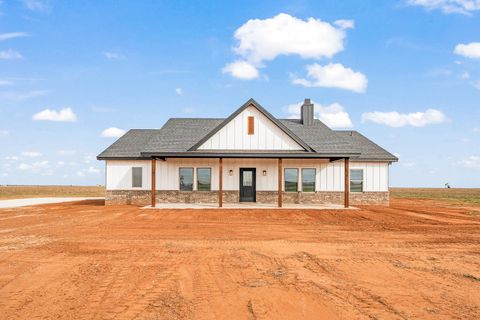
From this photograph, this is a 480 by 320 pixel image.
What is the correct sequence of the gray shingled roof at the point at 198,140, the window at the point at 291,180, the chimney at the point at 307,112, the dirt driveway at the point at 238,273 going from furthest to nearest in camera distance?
the chimney at the point at 307,112 < the window at the point at 291,180 < the gray shingled roof at the point at 198,140 < the dirt driveway at the point at 238,273

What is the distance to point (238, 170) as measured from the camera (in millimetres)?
25312

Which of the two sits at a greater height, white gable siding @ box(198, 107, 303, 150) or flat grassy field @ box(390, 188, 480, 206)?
white gable siding @ box(198, 107, 303, 150)

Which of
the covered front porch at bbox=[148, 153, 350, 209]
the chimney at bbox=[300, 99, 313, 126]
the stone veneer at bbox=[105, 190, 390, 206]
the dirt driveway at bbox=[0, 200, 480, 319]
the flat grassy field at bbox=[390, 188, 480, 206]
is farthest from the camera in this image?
the flat grassy field at bbox=[390, 188, 480, 206]

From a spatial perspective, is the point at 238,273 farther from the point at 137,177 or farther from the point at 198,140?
the point at 137,177

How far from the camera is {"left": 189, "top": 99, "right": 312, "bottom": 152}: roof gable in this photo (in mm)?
23422

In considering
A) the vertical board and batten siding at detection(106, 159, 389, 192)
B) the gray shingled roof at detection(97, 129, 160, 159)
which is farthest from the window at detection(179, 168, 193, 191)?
the gray shingled roof at detection(97, 129, 160, 159)

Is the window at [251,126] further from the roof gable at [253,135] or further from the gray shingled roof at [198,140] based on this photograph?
the gray shingled roof at [198,140]

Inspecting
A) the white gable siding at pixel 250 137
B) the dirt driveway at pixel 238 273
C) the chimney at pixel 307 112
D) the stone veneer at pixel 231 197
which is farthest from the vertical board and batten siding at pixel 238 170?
the dirt driveway at pixel 238 273

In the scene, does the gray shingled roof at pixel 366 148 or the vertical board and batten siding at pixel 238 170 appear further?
the gray shingled roof at pixel 366 148

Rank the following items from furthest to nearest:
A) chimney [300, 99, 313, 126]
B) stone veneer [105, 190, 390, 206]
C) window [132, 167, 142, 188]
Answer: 1. chimney [300, 99, 313, 126]
2. window [132, 167, 142, 188]
3. stone veneer [105, 190, 390, 206]

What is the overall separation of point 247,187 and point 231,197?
1.27 meters

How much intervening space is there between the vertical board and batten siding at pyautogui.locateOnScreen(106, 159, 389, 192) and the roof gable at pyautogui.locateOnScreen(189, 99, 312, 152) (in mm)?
1952

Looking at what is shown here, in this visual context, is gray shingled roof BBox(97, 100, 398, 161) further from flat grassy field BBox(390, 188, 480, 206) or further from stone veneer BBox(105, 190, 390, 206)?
flat grassy field BBox(390, 188, 480, 206)

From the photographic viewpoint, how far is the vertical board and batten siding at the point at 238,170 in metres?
25.4
